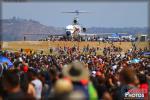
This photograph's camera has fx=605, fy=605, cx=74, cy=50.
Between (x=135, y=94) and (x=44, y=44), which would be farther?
(x=44, y=44)

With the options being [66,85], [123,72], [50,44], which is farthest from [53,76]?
[50,44]

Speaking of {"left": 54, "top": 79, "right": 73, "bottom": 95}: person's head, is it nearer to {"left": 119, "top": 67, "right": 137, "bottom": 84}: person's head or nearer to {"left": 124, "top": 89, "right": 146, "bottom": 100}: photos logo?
{"left": 119, "top": 67, "right": 137, "bottom": 84}: person's head

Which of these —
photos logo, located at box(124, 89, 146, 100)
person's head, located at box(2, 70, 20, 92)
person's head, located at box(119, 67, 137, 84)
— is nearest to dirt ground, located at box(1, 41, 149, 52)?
photos logo, located at box(124, 89, 146, 100)

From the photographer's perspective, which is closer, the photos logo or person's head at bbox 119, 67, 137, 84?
person's head at bbox 119, 67, 137, 84

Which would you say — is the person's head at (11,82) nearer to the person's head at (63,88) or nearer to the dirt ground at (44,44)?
the person's head at (63,88)

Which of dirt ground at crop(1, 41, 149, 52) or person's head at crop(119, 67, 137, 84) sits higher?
person's head at crop(119, 67, 137, 84)

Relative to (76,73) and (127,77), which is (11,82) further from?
(127,77)

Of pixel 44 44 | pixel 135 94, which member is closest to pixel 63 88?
pixel 135 94

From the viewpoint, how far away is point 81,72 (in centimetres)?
752

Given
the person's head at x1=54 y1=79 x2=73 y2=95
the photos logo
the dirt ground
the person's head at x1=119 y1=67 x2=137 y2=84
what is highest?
the person's head at x1=54 y1=79 x2=73 y2=95

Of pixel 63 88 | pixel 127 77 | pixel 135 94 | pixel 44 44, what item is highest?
pixel 63 88

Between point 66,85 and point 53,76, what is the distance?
442 centimetres

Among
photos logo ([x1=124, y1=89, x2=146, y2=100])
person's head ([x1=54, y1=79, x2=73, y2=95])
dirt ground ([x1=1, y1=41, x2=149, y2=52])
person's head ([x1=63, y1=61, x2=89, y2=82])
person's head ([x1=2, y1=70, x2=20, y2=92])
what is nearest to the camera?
person's head ([x1=54, y1=79, x2=73, y2=95])

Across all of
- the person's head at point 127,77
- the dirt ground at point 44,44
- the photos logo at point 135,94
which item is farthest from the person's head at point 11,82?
the dirt ground at point 44,44
